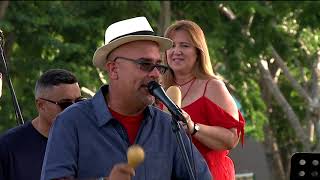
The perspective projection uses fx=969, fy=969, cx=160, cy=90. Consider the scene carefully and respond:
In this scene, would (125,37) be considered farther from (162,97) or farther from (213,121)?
(213,121)

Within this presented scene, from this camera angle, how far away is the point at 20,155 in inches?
218

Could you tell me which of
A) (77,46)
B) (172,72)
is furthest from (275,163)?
(172,72)

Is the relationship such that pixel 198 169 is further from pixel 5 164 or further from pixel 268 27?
pixel 268 27

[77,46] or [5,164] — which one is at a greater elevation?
[77,46]

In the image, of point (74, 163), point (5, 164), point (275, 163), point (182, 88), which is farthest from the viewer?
point (275, 163)

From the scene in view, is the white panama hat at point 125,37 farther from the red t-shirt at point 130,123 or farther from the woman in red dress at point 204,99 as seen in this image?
the woman in red dress at point 204,99

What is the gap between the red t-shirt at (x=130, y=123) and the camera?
14.4ft

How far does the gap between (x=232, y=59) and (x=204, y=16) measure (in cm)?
93

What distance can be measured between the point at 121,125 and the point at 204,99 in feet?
4.88

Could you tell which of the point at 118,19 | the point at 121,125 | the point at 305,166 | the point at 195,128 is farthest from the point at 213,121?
the point at 118,19

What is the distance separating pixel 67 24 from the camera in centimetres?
1641

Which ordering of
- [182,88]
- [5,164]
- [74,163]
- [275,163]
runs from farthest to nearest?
1. [275,163]
2. [182,88]
3. [5,164]
4. [74,163]

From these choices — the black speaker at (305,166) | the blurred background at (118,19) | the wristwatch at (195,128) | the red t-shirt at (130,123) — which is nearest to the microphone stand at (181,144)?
the red t-shirt at (130,123)

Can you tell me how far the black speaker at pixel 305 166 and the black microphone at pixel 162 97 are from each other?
57 centimetres
